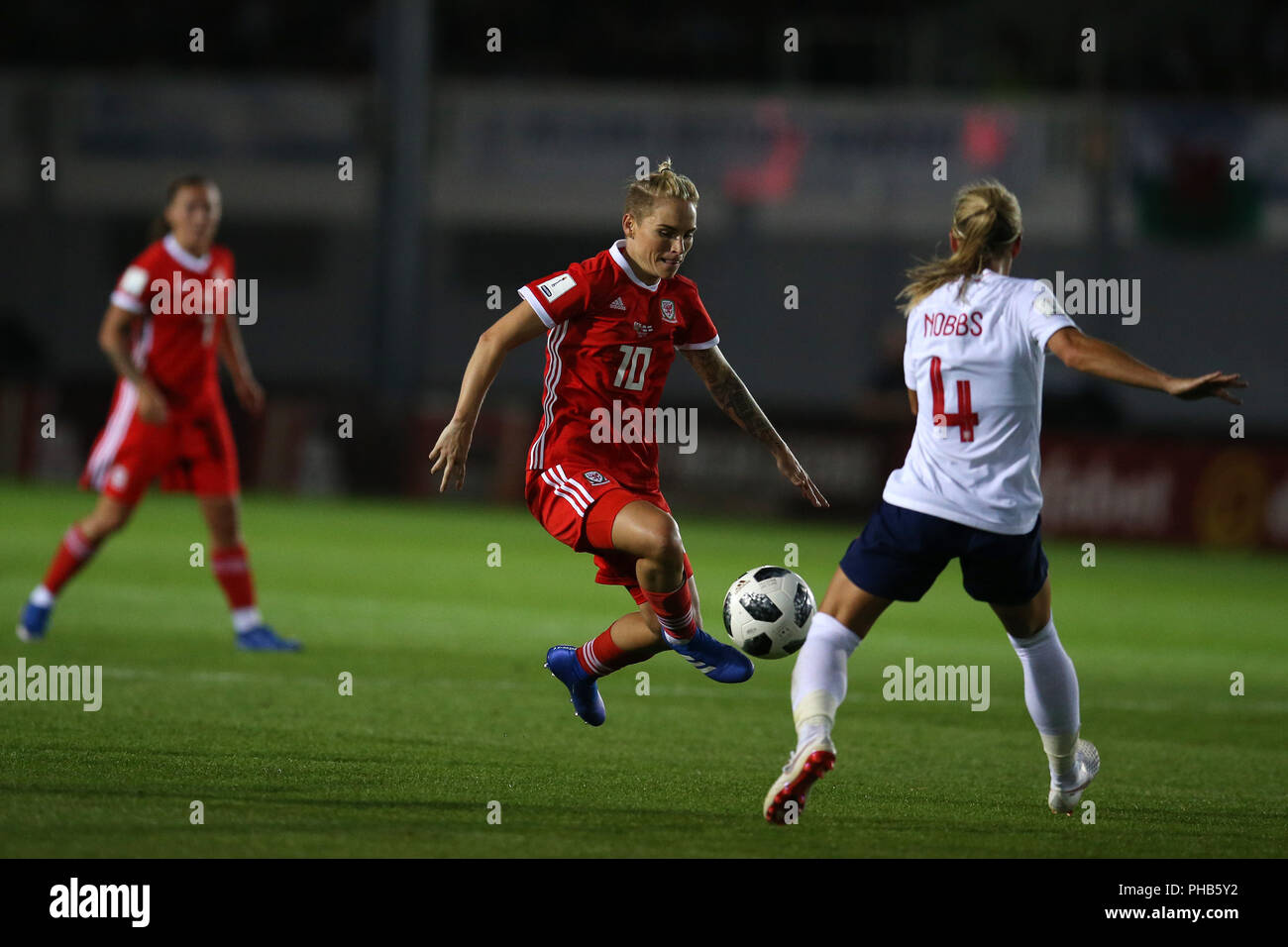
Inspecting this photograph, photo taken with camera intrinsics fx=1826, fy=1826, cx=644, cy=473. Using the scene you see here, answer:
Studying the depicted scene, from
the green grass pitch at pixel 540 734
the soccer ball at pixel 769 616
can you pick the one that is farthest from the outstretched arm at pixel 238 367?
the soccer ball at pixel 769 616

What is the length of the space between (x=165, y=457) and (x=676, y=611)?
374 cm

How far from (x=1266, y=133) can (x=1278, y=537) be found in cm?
1144

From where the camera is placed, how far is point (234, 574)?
30.0ft

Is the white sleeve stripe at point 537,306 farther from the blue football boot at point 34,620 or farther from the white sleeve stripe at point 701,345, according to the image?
the blue football boot at point 34,620

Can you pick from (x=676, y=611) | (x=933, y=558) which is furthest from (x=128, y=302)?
(x=933, y=558)

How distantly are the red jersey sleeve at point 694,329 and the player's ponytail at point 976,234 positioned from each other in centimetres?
115

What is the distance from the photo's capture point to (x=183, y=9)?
29875mm

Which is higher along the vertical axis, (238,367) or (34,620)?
(238,367)

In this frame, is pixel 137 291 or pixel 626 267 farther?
pixel 137 291

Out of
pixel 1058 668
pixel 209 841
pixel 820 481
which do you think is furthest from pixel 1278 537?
pixel 209 841

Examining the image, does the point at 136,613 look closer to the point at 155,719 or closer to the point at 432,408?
the point at 155,719

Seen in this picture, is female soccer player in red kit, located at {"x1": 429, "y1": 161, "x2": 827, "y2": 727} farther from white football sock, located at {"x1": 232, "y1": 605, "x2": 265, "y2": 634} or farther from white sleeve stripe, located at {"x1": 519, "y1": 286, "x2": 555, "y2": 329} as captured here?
white football sock, located at {"x1": 232, "y1": 605, "x2": 265, "y2": 634}

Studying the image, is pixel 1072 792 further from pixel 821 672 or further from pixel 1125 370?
pixel 1125 370

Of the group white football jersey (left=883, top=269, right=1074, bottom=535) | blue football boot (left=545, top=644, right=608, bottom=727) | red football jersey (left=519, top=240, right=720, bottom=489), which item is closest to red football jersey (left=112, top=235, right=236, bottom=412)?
blue football boot (left=545, top=644, right=608, bottom=727)
